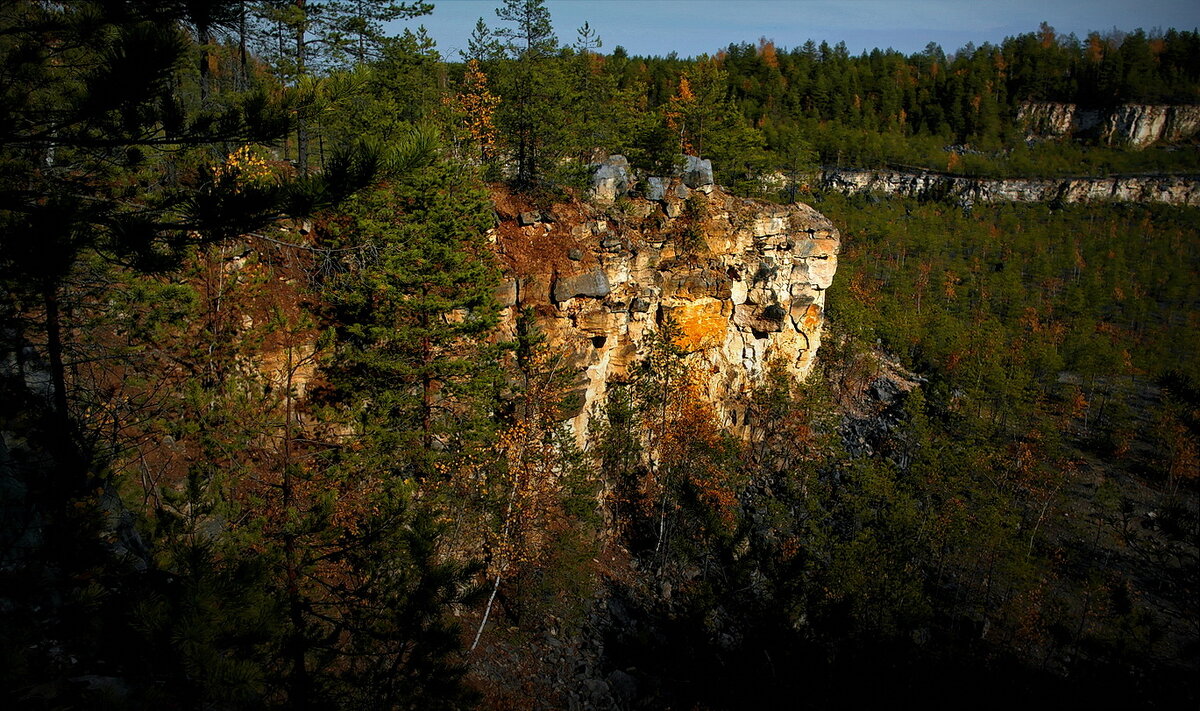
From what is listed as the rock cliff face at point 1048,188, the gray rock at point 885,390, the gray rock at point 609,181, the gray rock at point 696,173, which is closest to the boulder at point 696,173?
the gray rock at point 696,173

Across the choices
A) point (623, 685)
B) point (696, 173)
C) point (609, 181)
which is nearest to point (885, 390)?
Answer: point (696, 173)

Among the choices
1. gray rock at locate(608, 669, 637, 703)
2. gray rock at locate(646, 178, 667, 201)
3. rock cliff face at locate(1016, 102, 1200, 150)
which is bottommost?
gray rock at locate(608, 669, 637, 703)

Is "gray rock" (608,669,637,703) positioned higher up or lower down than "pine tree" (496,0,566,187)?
lower down

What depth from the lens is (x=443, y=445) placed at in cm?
1611

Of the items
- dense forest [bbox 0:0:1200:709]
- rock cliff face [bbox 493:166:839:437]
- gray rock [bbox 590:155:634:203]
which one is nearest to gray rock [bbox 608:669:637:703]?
dense forest [bbox 0:0:1200:709]

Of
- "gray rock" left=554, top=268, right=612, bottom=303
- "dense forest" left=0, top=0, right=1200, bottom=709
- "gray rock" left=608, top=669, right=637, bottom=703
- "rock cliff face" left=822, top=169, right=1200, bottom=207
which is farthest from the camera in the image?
"rock cliff face" left=822, top=169, right=1200, bottom=207

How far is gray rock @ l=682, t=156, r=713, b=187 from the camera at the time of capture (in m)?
30.2

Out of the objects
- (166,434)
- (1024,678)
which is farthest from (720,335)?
(166,434)

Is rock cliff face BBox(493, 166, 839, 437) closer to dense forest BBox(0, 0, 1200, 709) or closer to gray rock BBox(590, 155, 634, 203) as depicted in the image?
gray rock BBox(590, 155, 634, 203)

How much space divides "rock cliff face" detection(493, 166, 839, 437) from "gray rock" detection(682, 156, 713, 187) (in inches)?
2.4

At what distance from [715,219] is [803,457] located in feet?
51.8

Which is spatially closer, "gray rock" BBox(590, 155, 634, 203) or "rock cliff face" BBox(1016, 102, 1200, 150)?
"gray rock" BBox(590, 155, 634, 203)

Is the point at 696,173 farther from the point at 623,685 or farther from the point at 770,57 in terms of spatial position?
the point at 770,57

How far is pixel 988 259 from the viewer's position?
7738 cm
